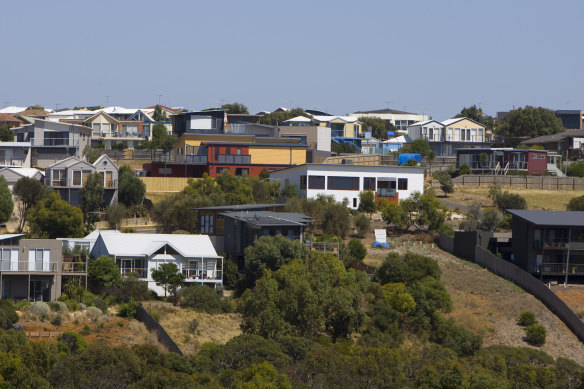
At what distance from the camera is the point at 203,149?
86812mm

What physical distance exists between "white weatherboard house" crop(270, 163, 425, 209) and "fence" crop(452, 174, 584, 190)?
11.7 m

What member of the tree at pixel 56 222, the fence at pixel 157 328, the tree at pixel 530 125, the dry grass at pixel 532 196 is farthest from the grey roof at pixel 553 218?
the tree at pixel 530 125

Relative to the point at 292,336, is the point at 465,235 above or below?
above

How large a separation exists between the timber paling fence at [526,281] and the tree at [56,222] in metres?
22.2

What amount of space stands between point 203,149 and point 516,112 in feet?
170

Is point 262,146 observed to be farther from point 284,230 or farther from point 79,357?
point 79,357

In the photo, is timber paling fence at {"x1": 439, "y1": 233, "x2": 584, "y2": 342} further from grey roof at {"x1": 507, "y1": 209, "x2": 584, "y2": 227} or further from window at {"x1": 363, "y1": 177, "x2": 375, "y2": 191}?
window at {"x1": 363, "y1": 177, "x2": 375, "y2": 191}

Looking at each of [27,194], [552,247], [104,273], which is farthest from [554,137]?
[104,273]

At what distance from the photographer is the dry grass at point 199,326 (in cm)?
4747

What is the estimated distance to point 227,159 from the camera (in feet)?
279

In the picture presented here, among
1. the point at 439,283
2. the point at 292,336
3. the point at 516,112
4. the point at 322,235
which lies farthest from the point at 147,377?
the point at 516,112

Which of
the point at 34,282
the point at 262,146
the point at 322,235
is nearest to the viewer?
the point at 34,282

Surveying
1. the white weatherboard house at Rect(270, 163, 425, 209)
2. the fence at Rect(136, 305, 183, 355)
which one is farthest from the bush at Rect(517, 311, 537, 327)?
the white weatherboard house at Rect(270, 163, 425, 209)

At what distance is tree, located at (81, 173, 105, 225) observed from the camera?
6888 cm
